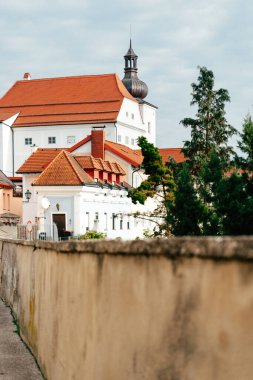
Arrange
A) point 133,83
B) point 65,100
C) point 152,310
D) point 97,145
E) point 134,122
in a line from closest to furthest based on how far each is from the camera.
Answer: point 152,310 → point 97,145 → point 134,122 → point 65,100 → point 133,83

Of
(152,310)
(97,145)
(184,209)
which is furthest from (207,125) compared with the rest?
(152,310)

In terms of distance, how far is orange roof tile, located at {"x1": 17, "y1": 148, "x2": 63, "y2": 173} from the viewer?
86312 millimetres

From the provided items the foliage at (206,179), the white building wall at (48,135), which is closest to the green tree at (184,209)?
the foliage at (206,179)

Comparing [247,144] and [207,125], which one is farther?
[207,125]

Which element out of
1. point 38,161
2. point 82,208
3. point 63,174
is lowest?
point 82,208

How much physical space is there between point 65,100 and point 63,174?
50.1 m

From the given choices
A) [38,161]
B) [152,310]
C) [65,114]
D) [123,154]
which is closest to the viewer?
[152,310]

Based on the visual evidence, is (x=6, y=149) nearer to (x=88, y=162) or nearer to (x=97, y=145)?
(x=97, y=145)

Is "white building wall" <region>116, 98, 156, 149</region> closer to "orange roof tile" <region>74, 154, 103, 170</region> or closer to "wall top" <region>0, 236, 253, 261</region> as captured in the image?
"orange roof tile" <region>74, 154, 103, 170</region>

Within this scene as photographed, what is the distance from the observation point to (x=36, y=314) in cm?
1004

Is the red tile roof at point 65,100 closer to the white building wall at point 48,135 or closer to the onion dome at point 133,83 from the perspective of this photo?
the white building wall at point 48,135

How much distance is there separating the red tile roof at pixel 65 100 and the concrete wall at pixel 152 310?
109m

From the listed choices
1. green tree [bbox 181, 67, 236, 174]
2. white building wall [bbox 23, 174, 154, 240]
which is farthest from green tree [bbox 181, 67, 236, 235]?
white building wall [bbox 23, 174, 154, 240]

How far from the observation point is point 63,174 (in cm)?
7850
